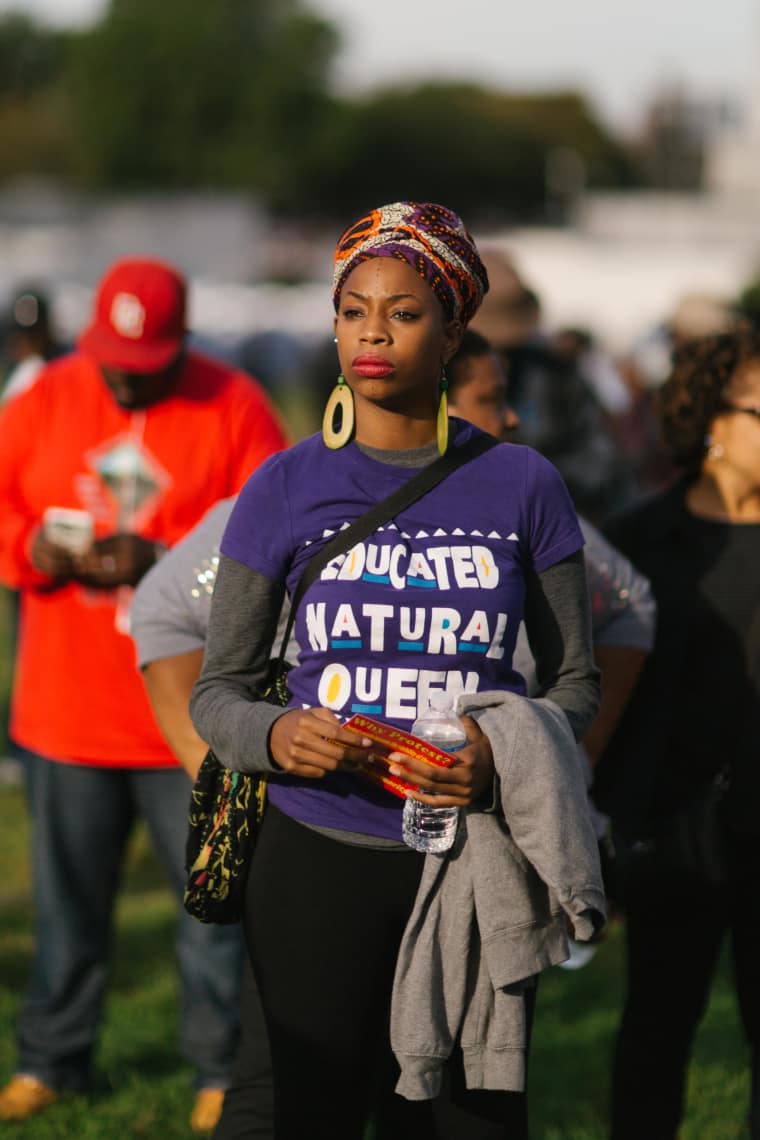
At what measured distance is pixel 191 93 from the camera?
102 meters

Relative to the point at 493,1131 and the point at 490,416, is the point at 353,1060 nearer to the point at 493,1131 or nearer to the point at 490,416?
the point at 493,1131

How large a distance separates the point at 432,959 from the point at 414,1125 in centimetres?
52

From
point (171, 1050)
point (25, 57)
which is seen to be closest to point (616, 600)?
point (171, 1050)

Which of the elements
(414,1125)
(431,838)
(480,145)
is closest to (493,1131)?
(414,1125)

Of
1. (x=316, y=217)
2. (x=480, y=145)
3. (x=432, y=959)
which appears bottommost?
(x=432, y=959)

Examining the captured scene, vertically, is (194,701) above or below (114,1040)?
above

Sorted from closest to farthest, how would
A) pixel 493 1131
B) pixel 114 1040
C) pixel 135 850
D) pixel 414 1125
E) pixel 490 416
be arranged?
1. pixel 493 1131
2. pixel 414 1125
3. pixel 490 416
4. pixel 114 1040
5. pixel 135 850

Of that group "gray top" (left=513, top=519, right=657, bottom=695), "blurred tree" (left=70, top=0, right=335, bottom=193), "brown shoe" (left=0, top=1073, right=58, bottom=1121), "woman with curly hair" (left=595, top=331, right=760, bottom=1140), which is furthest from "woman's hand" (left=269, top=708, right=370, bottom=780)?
"blurred tree" (left=70, top=0, right=335, bottom=193)

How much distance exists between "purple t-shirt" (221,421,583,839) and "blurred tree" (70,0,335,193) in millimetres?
97350

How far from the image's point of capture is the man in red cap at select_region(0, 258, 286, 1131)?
4.36 meters

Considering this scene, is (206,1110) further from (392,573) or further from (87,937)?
(392,573)

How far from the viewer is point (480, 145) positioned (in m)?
120

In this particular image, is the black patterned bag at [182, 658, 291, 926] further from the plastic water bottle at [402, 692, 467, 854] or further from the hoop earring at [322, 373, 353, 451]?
the hoop earring at [322, 373, 353, 451]

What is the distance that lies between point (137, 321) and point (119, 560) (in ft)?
2.12
